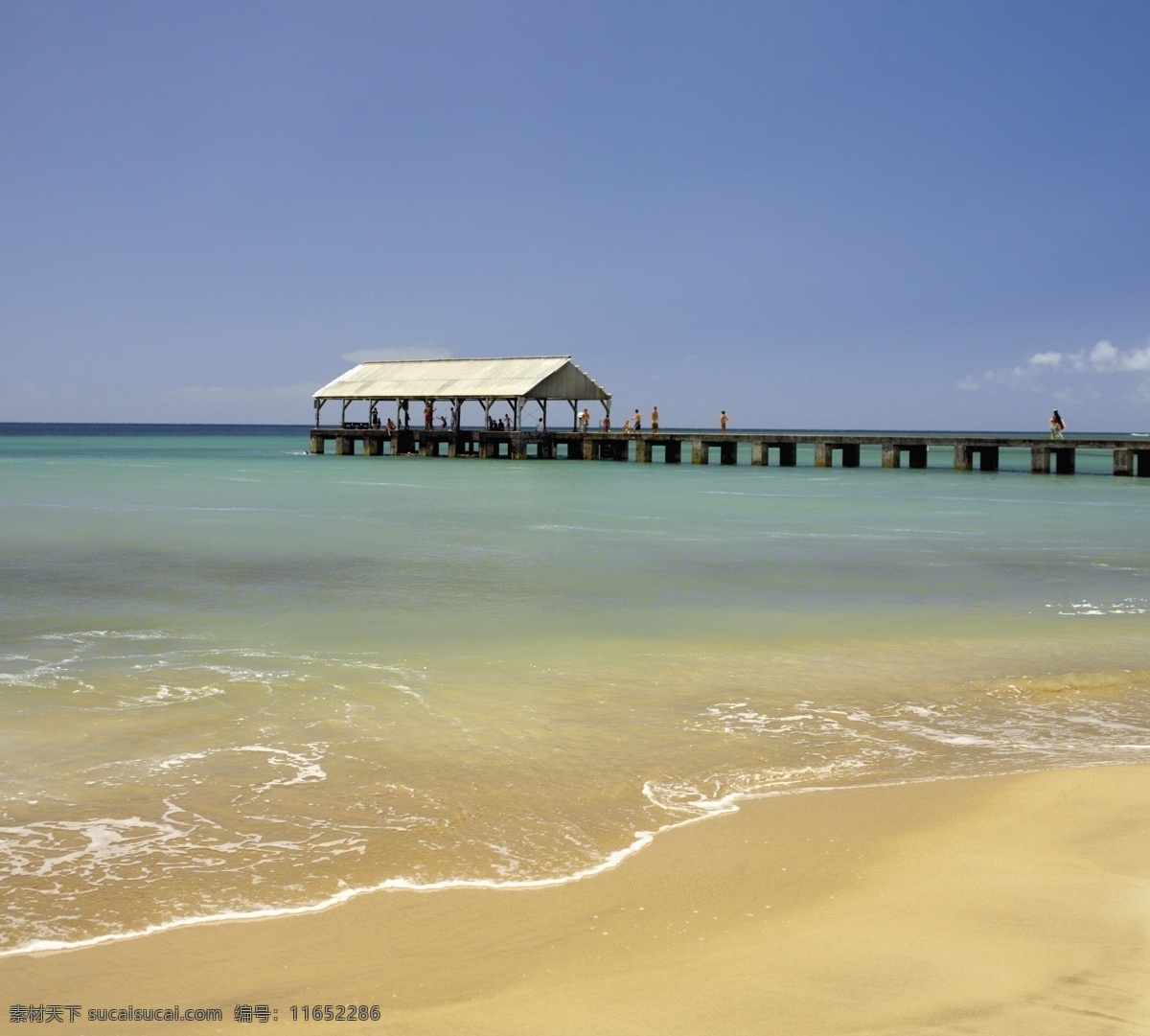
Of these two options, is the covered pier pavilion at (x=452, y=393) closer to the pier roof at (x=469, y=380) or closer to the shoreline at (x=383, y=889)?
the pier roof at (x=469, y=380)

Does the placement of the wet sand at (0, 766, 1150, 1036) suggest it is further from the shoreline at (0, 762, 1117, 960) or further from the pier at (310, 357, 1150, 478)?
the pier at (310, 357, 1150, 478)

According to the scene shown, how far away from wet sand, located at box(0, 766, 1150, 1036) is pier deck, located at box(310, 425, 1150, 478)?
36.6 meters

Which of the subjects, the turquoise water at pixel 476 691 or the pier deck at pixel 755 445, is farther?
the pier deck at pixel 755 445

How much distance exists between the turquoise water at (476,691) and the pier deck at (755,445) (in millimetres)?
23761

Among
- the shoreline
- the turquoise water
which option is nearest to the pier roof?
the turquoise water

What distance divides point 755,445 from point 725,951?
45627 mm

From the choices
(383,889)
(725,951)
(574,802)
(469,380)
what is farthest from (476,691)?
(469,380)

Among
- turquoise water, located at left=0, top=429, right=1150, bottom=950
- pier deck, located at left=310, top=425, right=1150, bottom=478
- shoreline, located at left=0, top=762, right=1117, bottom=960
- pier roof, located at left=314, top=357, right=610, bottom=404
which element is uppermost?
pier roof, located at left=314, top=357, right=610, bottom=404

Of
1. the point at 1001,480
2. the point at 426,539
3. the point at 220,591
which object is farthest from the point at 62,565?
the point at 1001,480

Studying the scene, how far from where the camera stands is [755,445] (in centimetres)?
4891

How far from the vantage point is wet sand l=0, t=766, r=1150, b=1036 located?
3549 millimetres

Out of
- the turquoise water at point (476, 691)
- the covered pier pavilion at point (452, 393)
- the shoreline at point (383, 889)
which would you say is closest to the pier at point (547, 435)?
the covered pier pavilion at point (452, 393)

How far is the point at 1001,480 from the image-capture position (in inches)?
1620

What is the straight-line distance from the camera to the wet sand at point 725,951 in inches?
140
